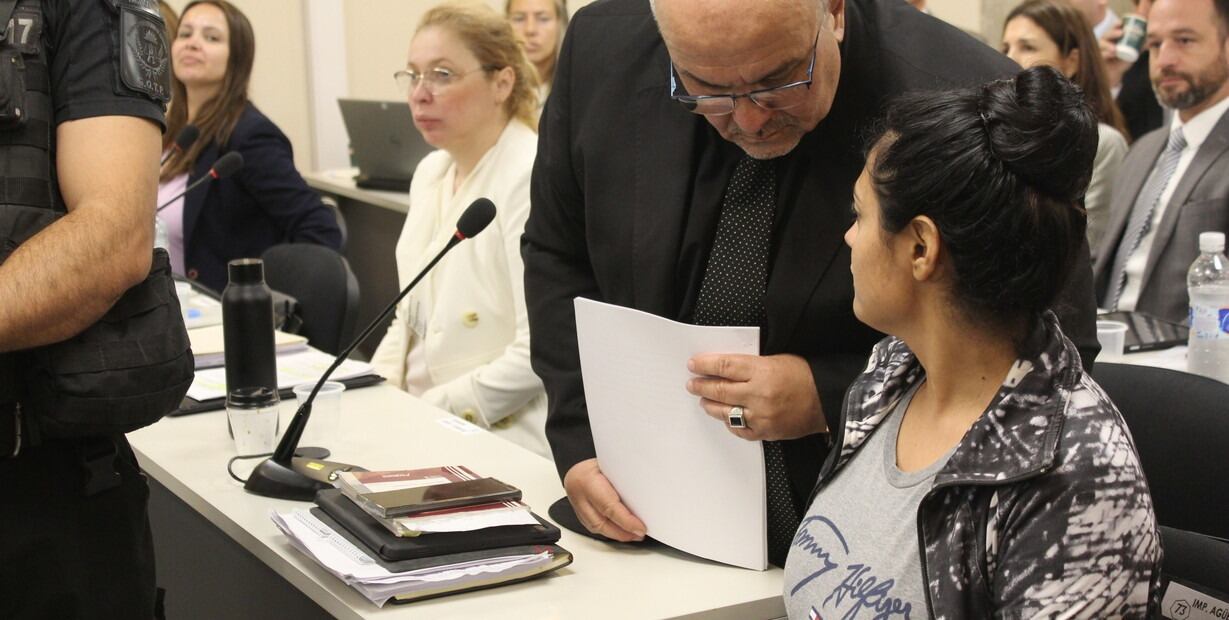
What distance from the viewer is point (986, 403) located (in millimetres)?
1307

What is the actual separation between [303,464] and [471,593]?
0.51 m

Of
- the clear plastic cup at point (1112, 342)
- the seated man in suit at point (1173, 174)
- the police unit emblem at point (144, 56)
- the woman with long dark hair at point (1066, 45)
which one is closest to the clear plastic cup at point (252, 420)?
the police unit emblem at point (144, 56)

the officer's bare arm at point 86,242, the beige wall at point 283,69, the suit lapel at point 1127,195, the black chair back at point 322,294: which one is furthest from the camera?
the beige wall at point 283,69

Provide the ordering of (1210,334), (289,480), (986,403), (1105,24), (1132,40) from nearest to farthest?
(986,403), (289,480), (1210,334), (1132,40), (1105,24)

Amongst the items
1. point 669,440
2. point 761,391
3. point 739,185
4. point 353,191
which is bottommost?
point 353,191

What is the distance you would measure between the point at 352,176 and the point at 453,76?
10.1ft

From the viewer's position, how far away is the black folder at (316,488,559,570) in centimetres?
156

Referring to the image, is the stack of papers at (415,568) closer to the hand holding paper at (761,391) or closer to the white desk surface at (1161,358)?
the hand holding paper at (761,391)

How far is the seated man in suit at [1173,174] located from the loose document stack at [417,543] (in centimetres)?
239

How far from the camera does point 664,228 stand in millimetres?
1649

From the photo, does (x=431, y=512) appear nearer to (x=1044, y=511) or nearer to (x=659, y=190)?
(x=659, y=190)

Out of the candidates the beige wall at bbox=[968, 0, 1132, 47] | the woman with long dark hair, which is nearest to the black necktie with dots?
the woman with long dark hair

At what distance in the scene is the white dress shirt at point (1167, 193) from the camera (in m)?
3.58

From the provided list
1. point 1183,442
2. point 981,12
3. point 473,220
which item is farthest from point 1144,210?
point 981,12
